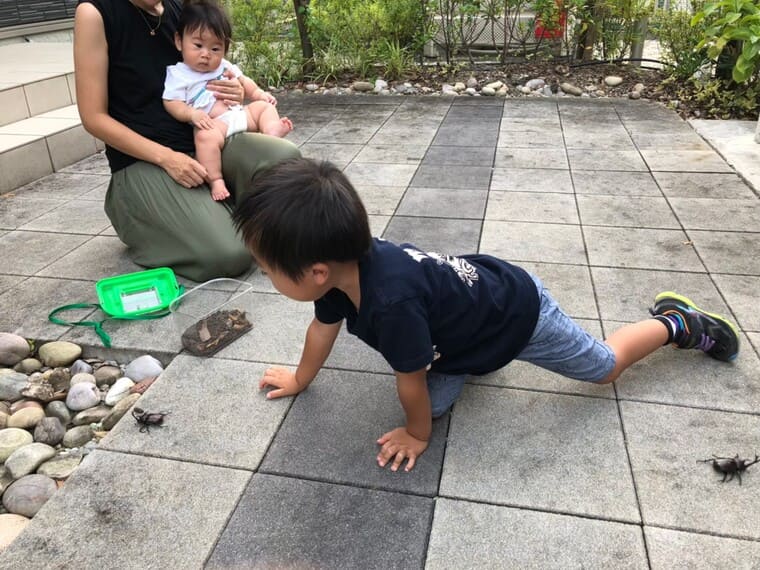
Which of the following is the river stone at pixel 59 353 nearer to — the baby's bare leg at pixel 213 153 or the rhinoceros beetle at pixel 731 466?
the baby's bare leg at pixel 213 153

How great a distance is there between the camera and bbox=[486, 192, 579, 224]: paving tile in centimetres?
345

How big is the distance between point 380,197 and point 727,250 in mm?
1887

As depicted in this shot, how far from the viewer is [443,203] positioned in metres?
3.67

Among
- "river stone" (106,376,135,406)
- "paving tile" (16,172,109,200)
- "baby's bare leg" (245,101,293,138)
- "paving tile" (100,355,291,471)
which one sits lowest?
"river stone" (106,376,135,406)

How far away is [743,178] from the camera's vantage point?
3920 millimetres

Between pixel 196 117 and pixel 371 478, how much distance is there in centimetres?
192

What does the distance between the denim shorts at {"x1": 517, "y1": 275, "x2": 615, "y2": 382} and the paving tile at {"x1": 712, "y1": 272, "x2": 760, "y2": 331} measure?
0.80 m

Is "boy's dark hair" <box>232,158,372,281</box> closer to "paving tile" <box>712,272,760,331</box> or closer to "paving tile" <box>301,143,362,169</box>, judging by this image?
"paving tile" <box>712,272,760,331</box>

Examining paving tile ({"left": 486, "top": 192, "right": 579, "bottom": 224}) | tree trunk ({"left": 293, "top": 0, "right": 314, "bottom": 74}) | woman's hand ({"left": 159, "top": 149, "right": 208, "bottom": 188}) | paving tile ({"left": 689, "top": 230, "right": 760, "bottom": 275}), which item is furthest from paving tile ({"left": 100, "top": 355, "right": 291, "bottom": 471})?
tree trunk ({"left": 293, "top": 0, "right": 314, "bottom": 74})

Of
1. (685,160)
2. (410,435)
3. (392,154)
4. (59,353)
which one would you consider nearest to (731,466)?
(410,435)

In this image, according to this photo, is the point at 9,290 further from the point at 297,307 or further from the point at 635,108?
the point at 635,108

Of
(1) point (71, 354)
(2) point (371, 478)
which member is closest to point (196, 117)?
(1) point (71, 354)

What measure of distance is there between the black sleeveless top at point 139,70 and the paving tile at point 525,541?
2188 millimetres

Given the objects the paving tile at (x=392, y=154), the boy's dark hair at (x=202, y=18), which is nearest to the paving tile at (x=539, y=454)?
the boy's dark hair at (x=202, y=18)
